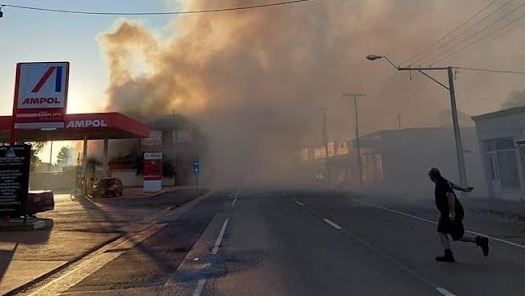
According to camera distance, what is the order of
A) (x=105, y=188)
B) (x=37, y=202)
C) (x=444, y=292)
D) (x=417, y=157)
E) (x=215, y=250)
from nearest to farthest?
(x=444, y=292)
(x=215, y=250)
(x=37, y=202)
(x=105, y=188)
(x=417, y=157)

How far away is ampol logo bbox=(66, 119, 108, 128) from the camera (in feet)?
92.8

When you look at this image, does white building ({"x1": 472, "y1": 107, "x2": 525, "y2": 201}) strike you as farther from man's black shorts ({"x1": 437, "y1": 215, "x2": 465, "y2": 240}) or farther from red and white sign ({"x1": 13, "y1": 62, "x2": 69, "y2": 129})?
red and white sign ({"x1": 13, "y1": 62, "x2": 69, "y2": 129})

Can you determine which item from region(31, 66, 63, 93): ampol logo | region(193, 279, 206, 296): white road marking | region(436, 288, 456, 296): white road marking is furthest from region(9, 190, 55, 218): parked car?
region(436, 288, 456, 296): white road marking

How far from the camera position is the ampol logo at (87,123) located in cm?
2829

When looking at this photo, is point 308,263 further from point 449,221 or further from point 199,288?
point 449,221

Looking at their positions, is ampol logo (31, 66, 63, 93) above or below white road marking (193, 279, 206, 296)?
above

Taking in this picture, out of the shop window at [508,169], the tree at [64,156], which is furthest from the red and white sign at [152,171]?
the tree at [64,156]

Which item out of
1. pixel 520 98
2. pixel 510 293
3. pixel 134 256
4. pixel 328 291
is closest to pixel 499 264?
pixel 510 293

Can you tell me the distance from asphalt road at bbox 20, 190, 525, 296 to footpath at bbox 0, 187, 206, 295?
70 centimetres

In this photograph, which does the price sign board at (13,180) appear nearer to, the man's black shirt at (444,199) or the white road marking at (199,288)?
the white road marking at (199,288)

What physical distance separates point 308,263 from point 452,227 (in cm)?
238

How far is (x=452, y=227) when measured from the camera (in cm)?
712

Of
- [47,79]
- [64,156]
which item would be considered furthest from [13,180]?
[64,156]

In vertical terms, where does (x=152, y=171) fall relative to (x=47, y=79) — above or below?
below
